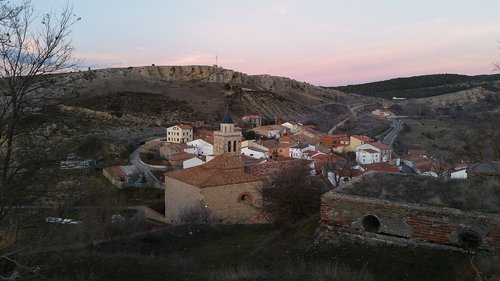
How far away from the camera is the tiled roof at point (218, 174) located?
24.6 meters

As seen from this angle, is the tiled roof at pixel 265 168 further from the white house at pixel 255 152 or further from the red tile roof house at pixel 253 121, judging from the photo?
the red tile roof house at pixel 253 121

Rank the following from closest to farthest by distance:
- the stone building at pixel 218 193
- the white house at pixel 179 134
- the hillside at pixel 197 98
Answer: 1. the stone building at pixel 218 193
2. the white house at pixel 179 134
3. the hillside at pixel 197 98

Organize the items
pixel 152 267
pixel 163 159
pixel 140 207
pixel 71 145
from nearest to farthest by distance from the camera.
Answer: pixel 71 145
pixel 152 267
pixel 140 207
pixel 163 159

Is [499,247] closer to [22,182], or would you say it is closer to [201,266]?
[201,266]

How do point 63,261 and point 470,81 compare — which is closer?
point 63,261

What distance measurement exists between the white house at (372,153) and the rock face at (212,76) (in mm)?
70864

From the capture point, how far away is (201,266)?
35.3 feet

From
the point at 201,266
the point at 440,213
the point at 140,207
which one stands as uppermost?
the point at 440,213

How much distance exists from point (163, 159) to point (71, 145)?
4101 cm

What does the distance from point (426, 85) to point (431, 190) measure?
15270 cm

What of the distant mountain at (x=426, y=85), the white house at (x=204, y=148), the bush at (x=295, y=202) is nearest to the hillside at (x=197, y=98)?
the white house at (x=204, y=148)

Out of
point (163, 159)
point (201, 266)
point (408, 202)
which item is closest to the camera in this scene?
point (408, 202)

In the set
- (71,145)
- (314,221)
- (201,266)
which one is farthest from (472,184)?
(71,145)

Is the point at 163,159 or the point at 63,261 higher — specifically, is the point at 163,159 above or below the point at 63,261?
below
